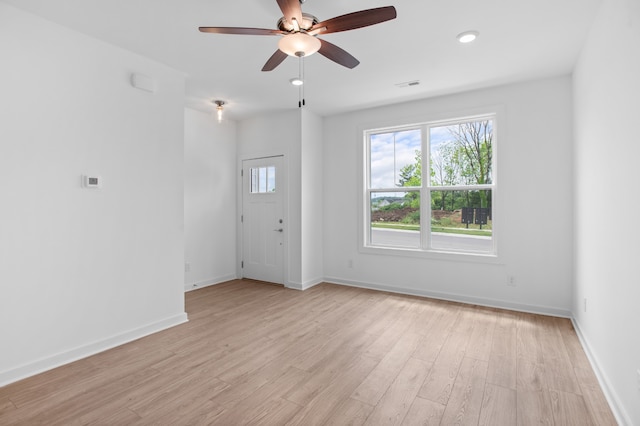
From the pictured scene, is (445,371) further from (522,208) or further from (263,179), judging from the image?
(263,179)

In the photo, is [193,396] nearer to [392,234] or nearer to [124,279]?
[124,279]

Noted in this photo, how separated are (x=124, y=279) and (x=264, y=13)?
103 inches

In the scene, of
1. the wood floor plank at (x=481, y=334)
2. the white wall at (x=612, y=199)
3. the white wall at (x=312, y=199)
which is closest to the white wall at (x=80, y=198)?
the white wall at (x=312, y=199)

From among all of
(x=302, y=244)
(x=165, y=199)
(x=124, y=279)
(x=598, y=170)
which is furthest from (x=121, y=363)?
(x=598, y=170)

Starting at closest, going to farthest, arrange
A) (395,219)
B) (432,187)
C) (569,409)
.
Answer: (569,409), (432,187), (395,219)

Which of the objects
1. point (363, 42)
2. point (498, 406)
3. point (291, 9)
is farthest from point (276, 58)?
point (498, 406)

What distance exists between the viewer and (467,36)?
2.73 metres

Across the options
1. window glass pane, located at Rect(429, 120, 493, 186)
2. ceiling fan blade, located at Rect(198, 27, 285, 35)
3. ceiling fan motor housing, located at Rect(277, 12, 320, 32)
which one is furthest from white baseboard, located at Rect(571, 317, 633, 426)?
ceiling fan blade, located at Rect(198, 27, 285, 35)

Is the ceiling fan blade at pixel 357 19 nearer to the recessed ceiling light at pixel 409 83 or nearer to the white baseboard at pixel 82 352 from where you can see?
the recessed ceiling light at pixel 409 83

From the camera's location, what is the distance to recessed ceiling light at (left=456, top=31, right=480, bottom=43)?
2.69 m

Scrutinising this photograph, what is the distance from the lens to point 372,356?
274 centimetres

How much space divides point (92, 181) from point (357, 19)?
2509mm

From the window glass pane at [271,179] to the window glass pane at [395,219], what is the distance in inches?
62.1

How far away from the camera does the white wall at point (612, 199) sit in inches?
69.1
